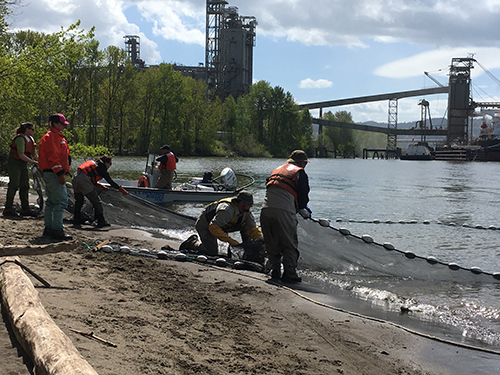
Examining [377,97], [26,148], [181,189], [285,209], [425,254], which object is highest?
→ [377,97]

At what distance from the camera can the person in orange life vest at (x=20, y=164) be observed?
34.1 feet

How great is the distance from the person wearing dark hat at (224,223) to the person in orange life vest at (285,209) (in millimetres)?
600

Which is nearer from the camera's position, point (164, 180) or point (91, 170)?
point (91, 170)

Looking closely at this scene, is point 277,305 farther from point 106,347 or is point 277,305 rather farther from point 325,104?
point 325,104

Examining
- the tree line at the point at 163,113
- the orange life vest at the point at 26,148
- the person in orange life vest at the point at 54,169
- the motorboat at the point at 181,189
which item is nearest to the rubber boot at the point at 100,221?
the orange life vest at the point at 26,148

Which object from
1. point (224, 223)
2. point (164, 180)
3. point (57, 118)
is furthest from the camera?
point (164, 180)

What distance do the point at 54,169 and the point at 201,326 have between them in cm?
453

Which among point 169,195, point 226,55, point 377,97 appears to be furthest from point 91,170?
point 377,97

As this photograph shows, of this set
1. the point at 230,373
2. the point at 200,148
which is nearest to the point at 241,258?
the point at 230,373

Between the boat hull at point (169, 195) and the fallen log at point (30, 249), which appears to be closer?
the fallen log at point (30, 249)

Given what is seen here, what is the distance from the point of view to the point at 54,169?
8.11m

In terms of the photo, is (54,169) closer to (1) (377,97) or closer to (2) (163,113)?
(2) (163,113)

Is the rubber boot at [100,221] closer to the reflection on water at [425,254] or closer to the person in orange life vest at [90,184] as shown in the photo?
the person in orange life vest at [90,184]

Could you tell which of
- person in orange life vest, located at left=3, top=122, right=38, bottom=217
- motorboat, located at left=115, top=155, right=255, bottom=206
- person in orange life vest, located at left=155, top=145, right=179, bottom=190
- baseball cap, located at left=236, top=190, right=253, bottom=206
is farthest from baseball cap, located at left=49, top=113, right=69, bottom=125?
person in orange life vest, located at left=155, top=145, right=179, bottom=190
